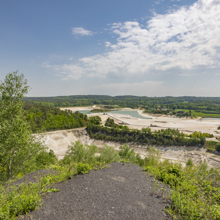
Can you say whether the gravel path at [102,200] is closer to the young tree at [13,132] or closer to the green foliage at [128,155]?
the young tree at [13,132]

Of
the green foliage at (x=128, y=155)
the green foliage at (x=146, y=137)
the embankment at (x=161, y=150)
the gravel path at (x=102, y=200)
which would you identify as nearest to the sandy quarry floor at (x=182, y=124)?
the green foliage at (x=146, y=137)

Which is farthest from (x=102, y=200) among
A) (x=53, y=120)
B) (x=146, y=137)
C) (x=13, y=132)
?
(x=53, y=120)

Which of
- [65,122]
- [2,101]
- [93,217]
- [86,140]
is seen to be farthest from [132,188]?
[65,122]

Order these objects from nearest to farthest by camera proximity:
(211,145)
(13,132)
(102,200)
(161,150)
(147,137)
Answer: (102,200) < (13,132) < (161,150) < (211,145) < (147,137)

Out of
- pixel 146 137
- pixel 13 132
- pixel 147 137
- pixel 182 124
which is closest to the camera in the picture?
pixel 13 132

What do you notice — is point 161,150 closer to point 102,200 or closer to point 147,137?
point 147,137
